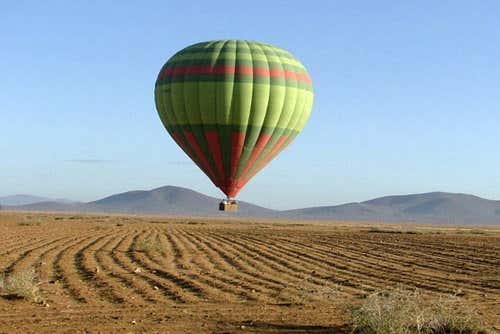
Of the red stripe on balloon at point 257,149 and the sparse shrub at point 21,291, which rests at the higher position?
the red stripe on balloon at point 257,149

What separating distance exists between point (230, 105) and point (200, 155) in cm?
306

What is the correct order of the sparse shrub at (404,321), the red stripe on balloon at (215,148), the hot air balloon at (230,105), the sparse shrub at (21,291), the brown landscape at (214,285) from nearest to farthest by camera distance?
the sparse shrub at (404,321)
the brown landscape at (214,285)
the sparse shrub at (21,291)
the hot air balloon at (230,105)
the red stripe on balloon at (215,148)

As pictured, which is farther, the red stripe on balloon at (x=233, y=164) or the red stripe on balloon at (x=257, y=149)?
the red stripe on balloon at (x=257, y=149)

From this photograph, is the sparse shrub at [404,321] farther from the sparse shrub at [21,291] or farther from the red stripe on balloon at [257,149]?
the red stripe on balloon at [257,149]

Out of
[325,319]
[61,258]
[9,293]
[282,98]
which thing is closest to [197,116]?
[282,98]

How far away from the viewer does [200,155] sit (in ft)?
114

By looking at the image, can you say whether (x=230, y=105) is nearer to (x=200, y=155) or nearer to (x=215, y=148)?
(x=215, y=148)

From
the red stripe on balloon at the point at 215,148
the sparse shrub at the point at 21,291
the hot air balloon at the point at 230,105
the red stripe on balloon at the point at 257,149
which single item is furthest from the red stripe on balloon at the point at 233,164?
the sparse shrub at the point at 21,291

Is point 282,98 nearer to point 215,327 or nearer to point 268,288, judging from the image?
point 268,288

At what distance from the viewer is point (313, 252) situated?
3031 cm

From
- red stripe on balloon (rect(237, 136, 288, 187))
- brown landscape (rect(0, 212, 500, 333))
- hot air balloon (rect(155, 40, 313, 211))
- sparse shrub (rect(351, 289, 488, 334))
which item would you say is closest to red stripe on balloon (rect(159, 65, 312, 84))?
hot air balloon (rect(155, 40, 313, 211))

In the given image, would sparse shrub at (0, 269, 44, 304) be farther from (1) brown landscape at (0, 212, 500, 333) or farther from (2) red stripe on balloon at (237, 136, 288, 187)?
(2) red stripe on balloon at (237, 136, 288, 187)

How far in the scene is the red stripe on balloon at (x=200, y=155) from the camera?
33969 mm

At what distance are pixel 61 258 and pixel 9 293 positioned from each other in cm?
979
